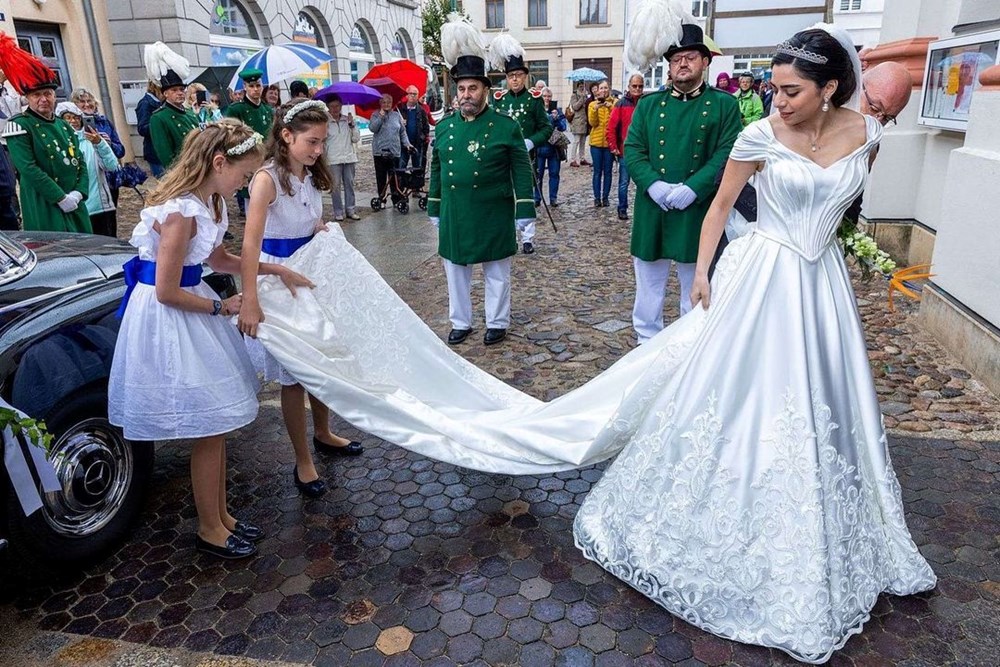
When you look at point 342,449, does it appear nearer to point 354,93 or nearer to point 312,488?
point 312,488

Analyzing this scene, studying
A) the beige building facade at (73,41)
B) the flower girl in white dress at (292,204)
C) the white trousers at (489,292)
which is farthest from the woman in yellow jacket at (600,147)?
the beige building facade at (73,41)

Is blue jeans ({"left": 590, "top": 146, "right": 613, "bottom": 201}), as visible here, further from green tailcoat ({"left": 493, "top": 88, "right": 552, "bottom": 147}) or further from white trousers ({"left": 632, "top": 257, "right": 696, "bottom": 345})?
white trousers ({"left": 632, "top": 257, "right": 696, "bottom": 345})

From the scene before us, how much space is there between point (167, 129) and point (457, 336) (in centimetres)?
497

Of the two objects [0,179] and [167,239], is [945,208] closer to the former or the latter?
[167,239]

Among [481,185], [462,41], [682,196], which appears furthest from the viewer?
[481,185]

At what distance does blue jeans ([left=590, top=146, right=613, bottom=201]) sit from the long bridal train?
867 centimetres

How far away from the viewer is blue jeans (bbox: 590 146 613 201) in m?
11.3

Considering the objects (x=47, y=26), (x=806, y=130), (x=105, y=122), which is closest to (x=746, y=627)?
(x=806, y=130)

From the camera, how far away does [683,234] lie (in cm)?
493

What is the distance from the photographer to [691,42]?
4.62 m

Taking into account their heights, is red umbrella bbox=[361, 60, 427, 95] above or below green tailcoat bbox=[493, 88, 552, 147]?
above

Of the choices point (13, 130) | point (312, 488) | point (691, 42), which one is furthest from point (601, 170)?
point (312, 488)

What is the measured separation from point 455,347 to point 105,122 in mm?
6525

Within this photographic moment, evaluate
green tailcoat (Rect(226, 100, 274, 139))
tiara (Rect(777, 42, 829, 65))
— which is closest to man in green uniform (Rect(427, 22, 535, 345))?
tiara (Rect(777, 42, 829, 65))
